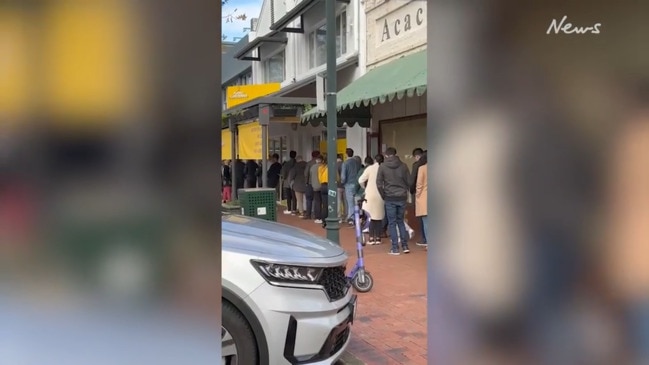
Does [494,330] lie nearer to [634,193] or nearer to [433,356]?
[433,356]

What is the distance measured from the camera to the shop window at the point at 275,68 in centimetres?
2352

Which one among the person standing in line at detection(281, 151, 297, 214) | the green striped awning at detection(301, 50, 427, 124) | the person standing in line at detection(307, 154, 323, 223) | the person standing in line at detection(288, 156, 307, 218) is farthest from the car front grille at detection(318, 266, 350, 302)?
the person standing in line at detection(281, 151, 297, 214)

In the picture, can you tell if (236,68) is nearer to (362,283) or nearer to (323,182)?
(323,182)

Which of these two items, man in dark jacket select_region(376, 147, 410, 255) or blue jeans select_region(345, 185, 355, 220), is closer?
man in dark jacket select_region(376, 147, 410, 255)

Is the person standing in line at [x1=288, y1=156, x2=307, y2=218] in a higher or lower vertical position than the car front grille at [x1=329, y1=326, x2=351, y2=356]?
higher

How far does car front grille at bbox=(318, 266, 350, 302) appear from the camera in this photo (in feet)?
13.3

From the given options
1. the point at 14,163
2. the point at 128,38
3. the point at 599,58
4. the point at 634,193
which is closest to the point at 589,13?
the point at 599,58

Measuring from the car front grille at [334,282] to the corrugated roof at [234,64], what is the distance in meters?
23.5

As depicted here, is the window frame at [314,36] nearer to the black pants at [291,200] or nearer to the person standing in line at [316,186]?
the person standing in line at [316,186]

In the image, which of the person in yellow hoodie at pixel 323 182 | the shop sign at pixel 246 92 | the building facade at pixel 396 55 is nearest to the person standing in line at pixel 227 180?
the shop sign at pixel 246 92

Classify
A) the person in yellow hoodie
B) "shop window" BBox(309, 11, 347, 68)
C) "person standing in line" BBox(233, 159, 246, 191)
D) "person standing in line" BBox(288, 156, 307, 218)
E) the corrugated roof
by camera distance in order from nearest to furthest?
the person in yellow hoodie
"person standing in line" BBox(288, 156, 307, 218)
"shop window" BBox(309, 11, 347, 68)
"person standing in line" BBox(233, 159, 246, 191)
the corrugated roof

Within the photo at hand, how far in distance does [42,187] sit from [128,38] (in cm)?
49

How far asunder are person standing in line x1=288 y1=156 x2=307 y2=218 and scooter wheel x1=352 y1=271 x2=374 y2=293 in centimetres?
884

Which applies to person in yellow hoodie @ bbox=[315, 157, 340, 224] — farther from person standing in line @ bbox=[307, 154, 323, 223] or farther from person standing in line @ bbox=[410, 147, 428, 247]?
person standing in line @ bbox=[410, 147, 428, 247]
